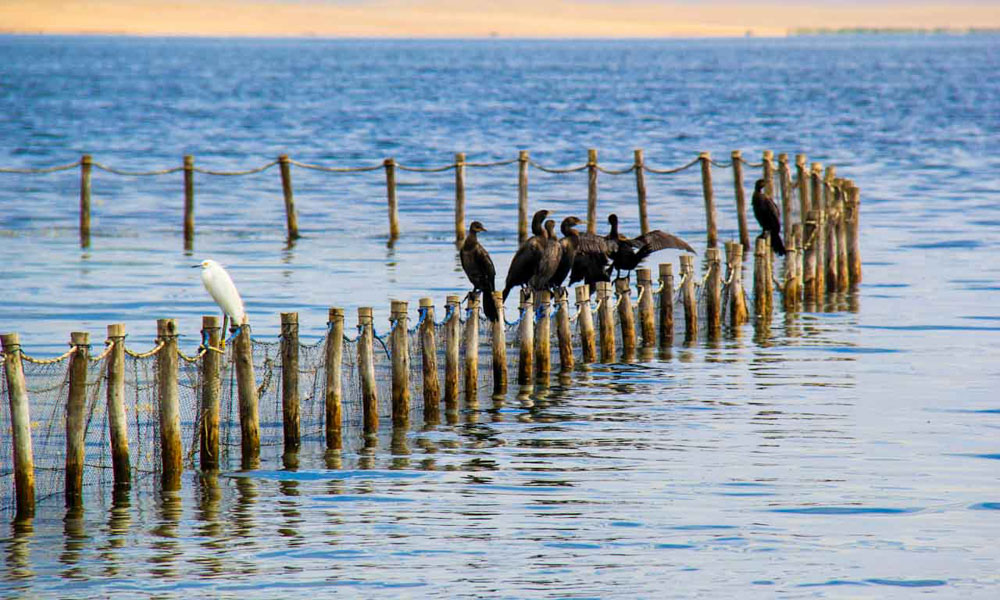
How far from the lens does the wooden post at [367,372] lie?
12.7 m

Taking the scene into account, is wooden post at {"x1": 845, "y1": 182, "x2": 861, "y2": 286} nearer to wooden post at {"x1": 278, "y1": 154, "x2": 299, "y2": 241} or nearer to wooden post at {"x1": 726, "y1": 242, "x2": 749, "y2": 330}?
wooden post at {"x1": 726, "y1": 242, "x2": 749, "y2": 330}

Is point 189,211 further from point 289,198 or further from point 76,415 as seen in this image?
point 76,415

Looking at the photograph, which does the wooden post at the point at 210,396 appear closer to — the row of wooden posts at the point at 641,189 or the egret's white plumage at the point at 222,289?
the egret's white plumage at the point at 222,289

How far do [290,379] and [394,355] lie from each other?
1.18m

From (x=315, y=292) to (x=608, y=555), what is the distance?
12.3 metres

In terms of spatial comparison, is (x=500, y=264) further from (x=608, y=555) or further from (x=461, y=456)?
(x=608, y=555)

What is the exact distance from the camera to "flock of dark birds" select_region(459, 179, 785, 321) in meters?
15.3

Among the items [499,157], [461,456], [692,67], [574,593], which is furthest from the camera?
[692,67]

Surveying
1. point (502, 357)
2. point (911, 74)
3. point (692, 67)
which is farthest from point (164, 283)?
point (692, 67)

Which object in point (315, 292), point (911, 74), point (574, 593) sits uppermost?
point (911, 74)

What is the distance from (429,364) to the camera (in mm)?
13516

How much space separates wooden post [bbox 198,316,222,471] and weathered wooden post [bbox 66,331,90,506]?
991 millimetres

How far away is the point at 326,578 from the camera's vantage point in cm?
967

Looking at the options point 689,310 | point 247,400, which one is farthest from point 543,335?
point 247,400
